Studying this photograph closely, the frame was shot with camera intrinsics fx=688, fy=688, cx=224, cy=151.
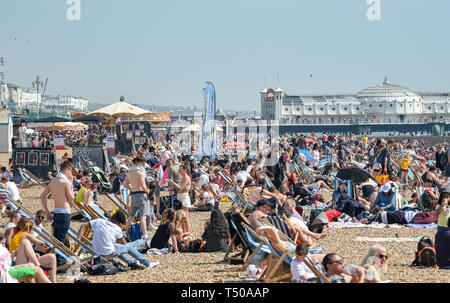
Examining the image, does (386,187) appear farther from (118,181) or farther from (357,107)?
(357,107)

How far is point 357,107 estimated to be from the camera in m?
159

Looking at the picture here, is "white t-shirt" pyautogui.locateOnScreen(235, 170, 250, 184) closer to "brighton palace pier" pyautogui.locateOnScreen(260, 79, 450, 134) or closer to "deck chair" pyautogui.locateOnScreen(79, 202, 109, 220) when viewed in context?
"deck chair" pyautogui.locateOnScreen(79, 202, 109, 220)

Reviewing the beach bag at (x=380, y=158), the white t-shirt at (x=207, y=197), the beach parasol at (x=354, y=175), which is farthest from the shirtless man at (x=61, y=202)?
the beach bag at (x=380, y=158)

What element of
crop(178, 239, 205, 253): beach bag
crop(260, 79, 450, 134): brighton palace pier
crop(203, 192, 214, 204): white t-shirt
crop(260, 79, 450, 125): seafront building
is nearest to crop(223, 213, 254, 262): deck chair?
crop(178, 239, 205, 253): beach bag

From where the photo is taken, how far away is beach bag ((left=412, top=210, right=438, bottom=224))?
9.38m

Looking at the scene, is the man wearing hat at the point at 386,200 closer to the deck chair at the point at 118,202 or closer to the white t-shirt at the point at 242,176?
the white t-shirt at the point at 242,176

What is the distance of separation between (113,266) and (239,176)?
5662 mm

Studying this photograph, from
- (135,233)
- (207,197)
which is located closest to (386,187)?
(207,197)

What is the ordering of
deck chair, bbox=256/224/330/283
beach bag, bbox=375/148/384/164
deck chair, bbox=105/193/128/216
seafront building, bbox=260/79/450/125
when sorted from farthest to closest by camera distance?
seafront building, bbox=260/79/450/125, beach bag, bbox=375/148/384/164, deck chair, bbox=105/193/128/216, deck chair, bbox=256/224/330/283

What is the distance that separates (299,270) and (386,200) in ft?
16.5

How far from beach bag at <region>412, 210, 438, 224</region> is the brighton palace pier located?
450 ft

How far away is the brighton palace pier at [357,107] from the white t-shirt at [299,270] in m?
141
